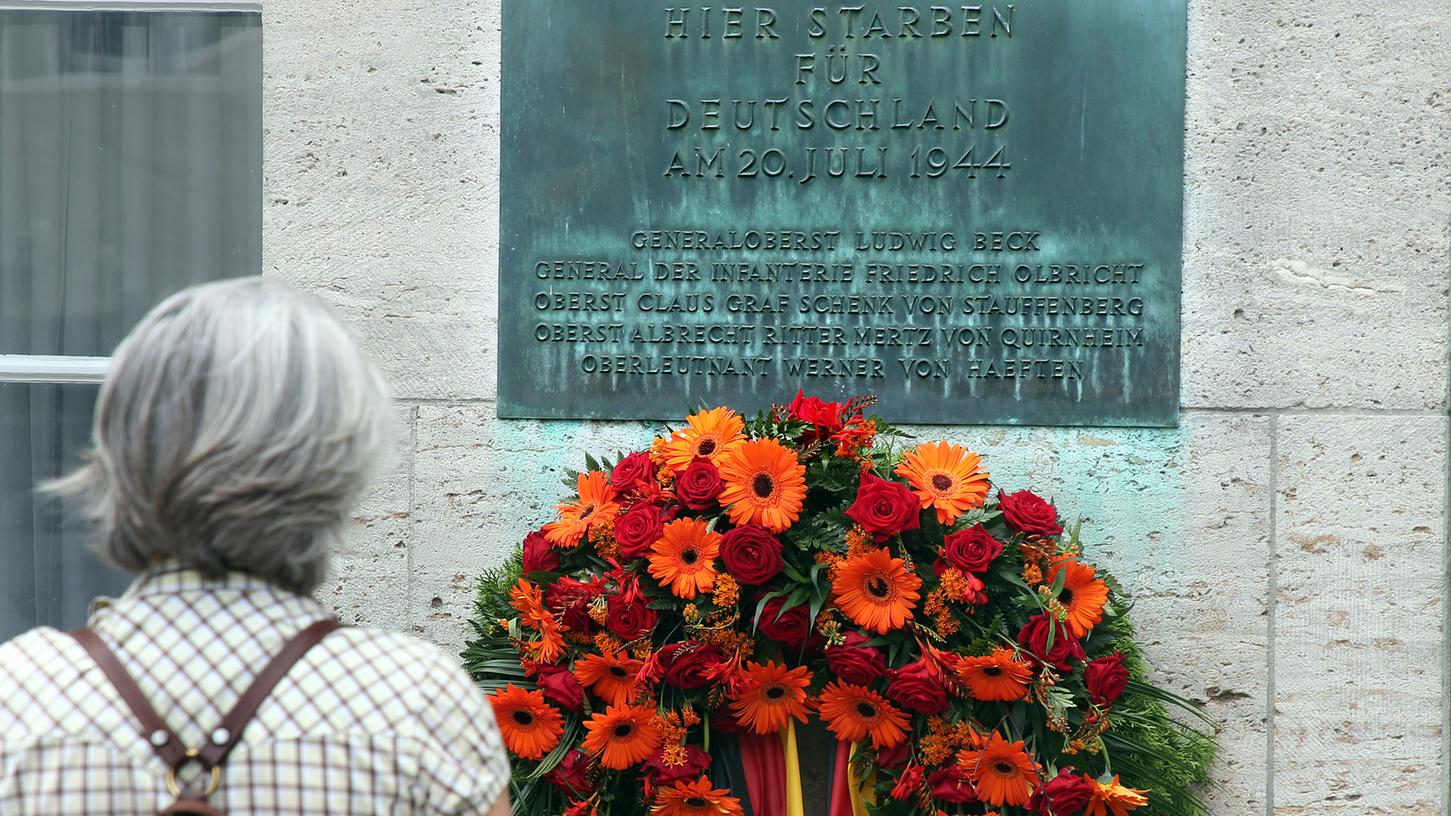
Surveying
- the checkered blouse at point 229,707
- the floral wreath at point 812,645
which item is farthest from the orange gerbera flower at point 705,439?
the checkered blouse at point 229,707

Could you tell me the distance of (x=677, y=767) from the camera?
2822 mm

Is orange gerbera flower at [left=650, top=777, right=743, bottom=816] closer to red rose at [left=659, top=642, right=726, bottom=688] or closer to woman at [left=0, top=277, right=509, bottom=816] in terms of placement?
red rose at [left=659, top=642, right=726, bottom=688]

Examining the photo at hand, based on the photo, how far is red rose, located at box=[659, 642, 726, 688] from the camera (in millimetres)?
2859

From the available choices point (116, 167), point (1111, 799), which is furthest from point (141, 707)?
point (116, 167)

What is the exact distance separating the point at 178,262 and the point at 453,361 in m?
0.97

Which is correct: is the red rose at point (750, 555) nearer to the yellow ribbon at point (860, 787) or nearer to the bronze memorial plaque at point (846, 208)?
the yellow ribbon at point (860, 787)

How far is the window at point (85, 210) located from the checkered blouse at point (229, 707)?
253 centimetres

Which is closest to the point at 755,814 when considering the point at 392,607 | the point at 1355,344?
the point at 392,607

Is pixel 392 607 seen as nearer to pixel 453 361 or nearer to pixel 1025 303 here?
pixel 453 361

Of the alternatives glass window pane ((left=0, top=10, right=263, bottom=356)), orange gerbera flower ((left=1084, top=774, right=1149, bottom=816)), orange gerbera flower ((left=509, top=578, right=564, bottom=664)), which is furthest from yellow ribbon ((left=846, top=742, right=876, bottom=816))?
glass window pane ((left=0, top=10, right=263, bottom=356))

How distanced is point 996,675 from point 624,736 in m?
0.83

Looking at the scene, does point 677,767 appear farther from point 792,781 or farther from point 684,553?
point 684,553

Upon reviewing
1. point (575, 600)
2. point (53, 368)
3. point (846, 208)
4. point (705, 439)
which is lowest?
point (575, 600)

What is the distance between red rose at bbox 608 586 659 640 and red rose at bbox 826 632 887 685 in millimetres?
409
